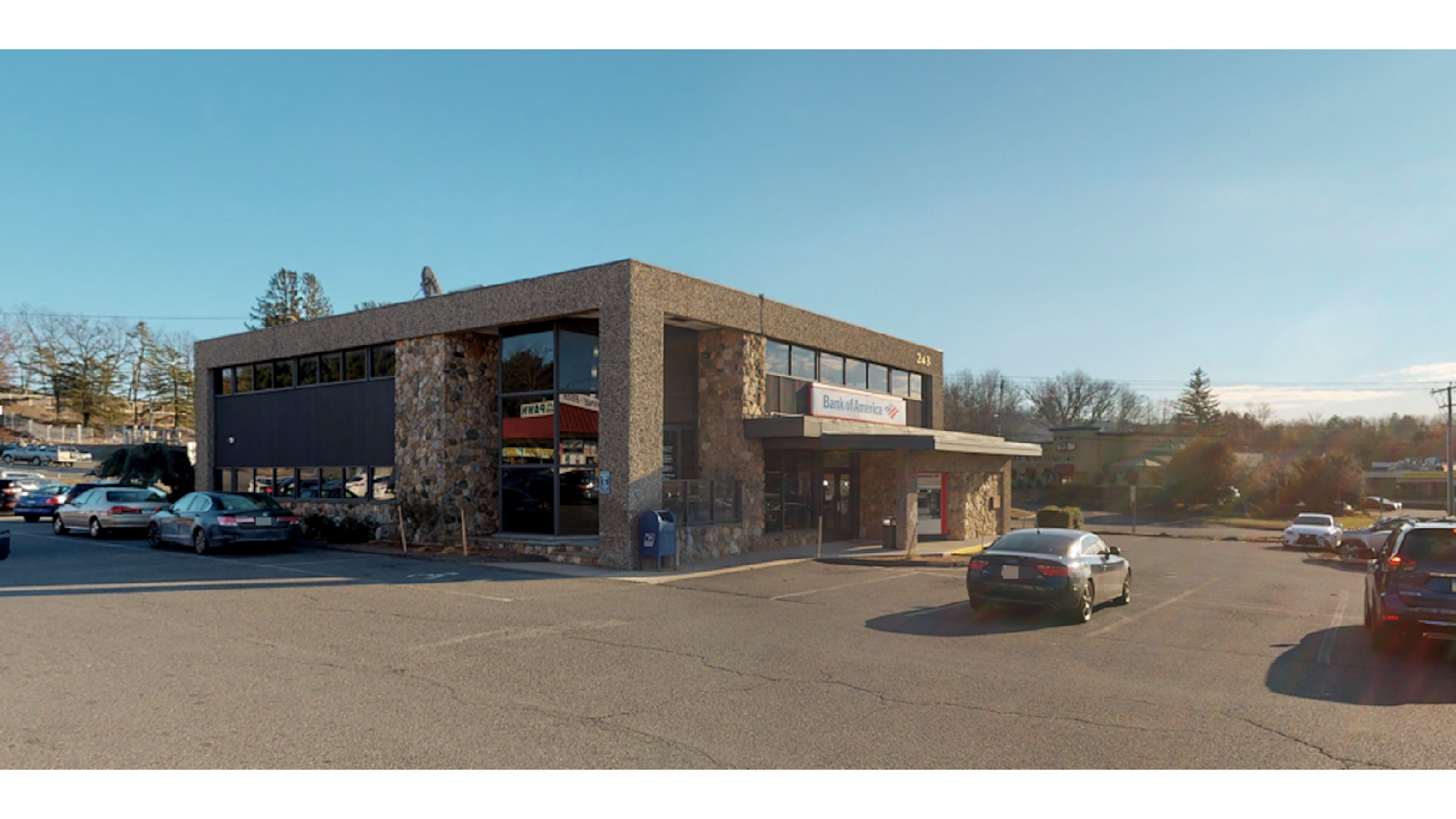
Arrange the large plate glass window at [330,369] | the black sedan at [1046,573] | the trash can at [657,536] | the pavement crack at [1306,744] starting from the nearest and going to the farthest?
the pavement crack at [1306,744], the black sedan at [1046,573], the trash can at [657,536], the large plate glass window at [330,369]

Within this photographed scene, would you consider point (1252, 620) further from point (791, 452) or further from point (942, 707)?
point (791, 452)

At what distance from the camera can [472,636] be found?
389 inches

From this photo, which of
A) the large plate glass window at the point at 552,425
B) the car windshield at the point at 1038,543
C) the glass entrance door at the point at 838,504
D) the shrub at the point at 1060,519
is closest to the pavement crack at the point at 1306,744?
the car windshield at the point at 1038,543

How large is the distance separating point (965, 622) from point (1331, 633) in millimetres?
4772

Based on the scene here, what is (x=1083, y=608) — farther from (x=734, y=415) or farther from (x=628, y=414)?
(x=734, y=415)

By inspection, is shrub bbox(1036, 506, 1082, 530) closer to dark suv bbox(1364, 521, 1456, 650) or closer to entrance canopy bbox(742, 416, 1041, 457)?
entrance canopy bbox(742, 416, 1041, 457)

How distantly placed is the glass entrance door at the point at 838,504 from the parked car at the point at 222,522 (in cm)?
1333

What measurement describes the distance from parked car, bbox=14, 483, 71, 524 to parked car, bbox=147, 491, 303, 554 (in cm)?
1485

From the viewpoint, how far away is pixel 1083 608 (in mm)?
11539

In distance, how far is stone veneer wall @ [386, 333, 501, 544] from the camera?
20703mm

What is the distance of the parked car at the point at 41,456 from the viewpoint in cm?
6588

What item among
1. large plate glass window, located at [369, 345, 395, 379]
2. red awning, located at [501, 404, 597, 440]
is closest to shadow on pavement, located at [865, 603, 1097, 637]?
red awning, located at [501, 404, 597, 440]

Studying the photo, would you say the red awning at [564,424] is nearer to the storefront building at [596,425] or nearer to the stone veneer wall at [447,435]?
the storefront building at [596,425]
